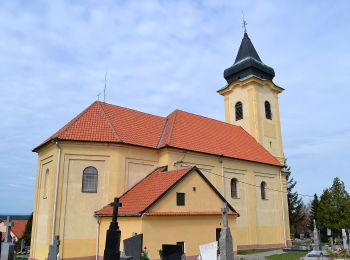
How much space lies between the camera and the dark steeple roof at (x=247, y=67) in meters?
32.1

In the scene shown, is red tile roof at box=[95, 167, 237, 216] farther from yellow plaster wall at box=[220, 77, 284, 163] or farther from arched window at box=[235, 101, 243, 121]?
arched window at box=[235, 101, 243, 121]

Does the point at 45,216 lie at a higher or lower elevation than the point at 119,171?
lower

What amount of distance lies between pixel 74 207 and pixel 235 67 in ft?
68.8

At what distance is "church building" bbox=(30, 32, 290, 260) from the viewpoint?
17.9 m

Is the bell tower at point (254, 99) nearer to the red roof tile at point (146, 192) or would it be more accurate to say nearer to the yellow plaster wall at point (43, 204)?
the red roof tile at point (146, 192)

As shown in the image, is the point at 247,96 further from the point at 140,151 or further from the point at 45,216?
the point at 45,216

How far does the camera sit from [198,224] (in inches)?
718

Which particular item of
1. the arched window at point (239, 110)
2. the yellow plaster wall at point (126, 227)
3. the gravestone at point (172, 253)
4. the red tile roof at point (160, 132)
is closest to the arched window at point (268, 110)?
the arched window at point (239, 110)

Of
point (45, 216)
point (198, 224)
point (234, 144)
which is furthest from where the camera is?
point (234, 144)

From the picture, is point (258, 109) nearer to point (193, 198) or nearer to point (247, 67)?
point (247, 67)

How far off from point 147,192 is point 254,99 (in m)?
16.7

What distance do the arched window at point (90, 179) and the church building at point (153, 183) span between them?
57 mm

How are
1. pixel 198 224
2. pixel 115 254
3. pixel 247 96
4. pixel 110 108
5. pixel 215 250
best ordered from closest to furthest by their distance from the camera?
pixel 115 254 < pixel 215 250 < pixel 198 224 < pixel 110 108 < pixel 247 96

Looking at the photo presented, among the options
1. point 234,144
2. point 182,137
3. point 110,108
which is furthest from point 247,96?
point 110,108
